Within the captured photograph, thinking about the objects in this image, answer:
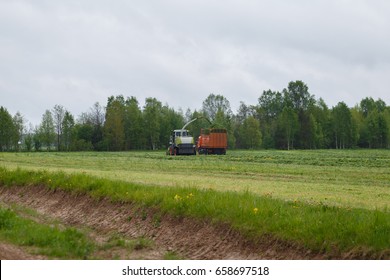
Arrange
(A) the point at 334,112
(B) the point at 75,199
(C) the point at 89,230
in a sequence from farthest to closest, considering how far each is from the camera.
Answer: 1. (A) the point at 334,112
2. (B) the point at 75,199
3. (C) the point at 89,230

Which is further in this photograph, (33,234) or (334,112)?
(334,112)

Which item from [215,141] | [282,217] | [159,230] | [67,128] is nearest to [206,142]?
[215,141]

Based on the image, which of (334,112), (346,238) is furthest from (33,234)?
(334,112)

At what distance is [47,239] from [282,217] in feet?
20.9

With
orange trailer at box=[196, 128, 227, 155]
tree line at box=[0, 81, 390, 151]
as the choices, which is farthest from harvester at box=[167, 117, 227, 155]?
tree line at box=[0, 81, 390, 151]

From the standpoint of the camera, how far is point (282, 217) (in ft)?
43.3

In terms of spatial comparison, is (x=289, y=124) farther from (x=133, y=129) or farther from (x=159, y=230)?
(x=159, y=230)

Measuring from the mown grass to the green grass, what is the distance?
318cm

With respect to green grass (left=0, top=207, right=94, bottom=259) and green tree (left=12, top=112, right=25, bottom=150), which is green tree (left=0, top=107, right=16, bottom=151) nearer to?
green tree (left=12, top=112, right=25, bottom=150)

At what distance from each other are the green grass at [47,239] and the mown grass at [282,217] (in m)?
3.18

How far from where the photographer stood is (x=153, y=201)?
55.7ft

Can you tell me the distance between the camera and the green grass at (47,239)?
1257cm

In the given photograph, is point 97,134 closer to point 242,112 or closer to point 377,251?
point 242,112

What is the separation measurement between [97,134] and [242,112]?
202ft
